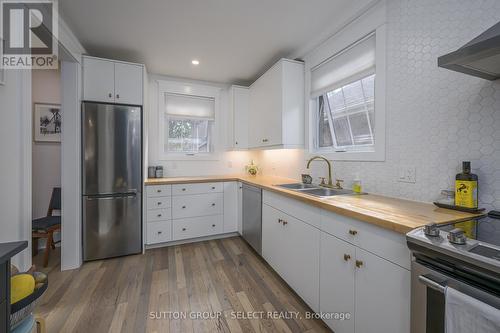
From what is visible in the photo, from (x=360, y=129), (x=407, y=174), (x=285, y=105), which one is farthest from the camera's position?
(x=285, y=105)

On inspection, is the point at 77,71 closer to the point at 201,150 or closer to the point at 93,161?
the point at 93,161

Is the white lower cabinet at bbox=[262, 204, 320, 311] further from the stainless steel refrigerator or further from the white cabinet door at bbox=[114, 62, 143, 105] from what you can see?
the white cabinet door at bbox=[114, 62, 143, 105]

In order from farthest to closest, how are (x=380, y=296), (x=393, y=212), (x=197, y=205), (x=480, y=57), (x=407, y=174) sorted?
(x=197, y=205) < (x=407, y=174) < (x=393, y=212) < (x=380, y=296) < (x=480, y=57)

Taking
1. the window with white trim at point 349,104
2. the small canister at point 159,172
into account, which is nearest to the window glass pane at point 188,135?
the small canister at point 159,172

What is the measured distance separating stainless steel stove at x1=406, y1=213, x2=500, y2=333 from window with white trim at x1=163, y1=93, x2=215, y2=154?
3.30 m

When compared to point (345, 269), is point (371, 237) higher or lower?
higher

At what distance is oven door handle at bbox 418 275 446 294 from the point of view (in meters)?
0.78

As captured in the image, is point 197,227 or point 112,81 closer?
point 112,81

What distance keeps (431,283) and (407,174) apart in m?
0.97

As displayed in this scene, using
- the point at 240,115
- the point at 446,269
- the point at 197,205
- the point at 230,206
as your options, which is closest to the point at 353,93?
the point at 446,269

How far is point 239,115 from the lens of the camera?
3.60 metres

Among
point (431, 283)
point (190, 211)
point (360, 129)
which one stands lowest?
point (190, 211)

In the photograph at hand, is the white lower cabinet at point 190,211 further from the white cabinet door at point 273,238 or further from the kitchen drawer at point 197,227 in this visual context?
the white cabinet door at point 273,238

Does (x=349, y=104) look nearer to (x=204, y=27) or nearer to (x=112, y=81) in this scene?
(x=204, y=27)
